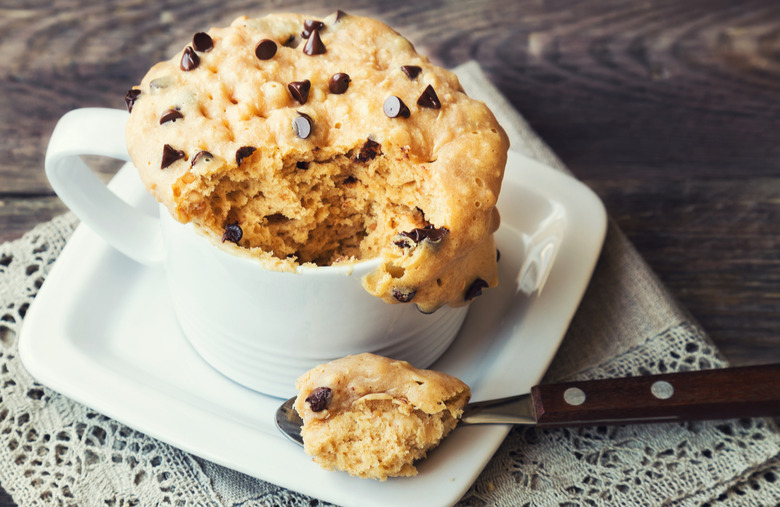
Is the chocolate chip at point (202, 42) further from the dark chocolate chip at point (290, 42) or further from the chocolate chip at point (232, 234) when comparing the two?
the chocolate chip at point (232, 234)

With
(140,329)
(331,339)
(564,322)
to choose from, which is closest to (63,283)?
(140,329)

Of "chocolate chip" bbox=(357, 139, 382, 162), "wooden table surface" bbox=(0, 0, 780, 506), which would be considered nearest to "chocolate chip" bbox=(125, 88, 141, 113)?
"chocolate chip" bbox=(357, 139, 382, 162)

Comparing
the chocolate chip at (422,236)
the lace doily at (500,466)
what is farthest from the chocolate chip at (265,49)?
the lace doily at (500,466)

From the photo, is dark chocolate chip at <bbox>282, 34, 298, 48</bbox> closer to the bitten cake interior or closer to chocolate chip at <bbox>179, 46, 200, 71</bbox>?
chocolate chip at <bbox>179, 46, 200, 71</bbox>

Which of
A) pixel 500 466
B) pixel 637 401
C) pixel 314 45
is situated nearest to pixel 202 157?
pixel 314 45

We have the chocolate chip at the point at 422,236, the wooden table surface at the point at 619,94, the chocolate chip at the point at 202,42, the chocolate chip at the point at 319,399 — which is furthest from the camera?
the wooden table surface at the point at 619,94

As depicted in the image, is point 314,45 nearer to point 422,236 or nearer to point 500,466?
point 422,236

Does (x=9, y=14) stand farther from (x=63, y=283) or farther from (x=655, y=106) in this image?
(x=655, y=106)
